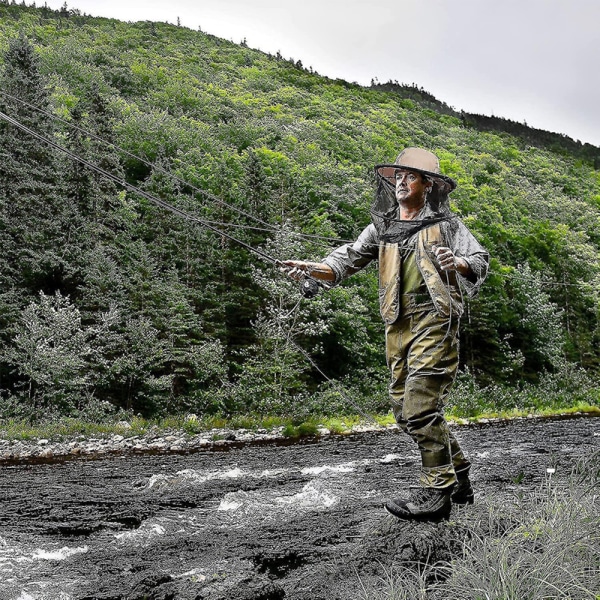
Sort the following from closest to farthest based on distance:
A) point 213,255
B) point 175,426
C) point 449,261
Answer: point 449,261, point 175,426, point 213,255

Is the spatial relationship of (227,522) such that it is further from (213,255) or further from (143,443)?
(213,255)

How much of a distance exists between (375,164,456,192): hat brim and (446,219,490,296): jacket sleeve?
0.26 meters

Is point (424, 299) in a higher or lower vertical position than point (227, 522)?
higher

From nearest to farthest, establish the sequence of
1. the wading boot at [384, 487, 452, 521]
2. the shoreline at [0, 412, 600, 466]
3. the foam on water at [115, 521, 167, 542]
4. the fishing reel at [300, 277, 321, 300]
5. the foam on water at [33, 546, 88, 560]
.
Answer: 1. the wading boot at [384, 487, 452, 521]
2. the fishing reel at [300, 277, 321, 300]
3. the foam on water at [33, 546, 88, 560]
4. the foam on water at [115, 521, 167, 542]
5. the shoreline at [0, 412, 600, 466]

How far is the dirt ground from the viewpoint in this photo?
4031 millimetres

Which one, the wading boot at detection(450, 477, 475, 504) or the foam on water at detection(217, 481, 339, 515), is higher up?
the wading boot at detection(450, 477, 475, 504)

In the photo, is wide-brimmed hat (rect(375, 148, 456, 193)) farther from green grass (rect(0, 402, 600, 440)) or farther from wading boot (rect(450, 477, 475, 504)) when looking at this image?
green grass (rect(0, 402, 600, 440))

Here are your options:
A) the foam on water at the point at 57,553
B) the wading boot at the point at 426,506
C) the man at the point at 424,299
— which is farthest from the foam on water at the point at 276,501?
the man at the point at 424,299

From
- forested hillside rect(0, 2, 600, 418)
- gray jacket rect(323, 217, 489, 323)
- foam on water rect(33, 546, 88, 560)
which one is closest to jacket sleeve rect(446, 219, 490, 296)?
gray jacket rect(323, 217, 489, 323)

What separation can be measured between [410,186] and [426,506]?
222 centimetres

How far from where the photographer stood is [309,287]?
14.0 ft

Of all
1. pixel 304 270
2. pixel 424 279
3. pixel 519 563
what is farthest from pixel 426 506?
pixel 304 270

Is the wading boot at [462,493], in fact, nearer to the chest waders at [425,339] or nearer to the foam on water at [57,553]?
the chest waders at [425,339]

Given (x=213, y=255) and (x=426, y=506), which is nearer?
(x=426, y=506)
